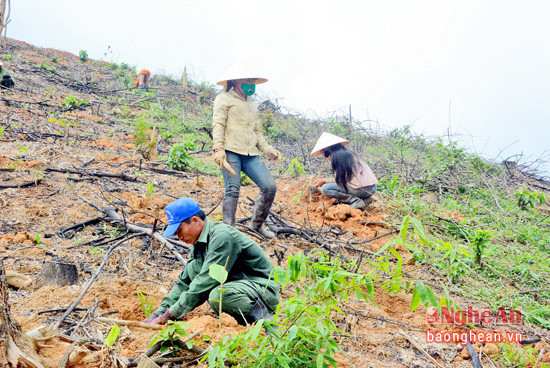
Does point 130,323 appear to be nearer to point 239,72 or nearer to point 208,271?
point 208,271

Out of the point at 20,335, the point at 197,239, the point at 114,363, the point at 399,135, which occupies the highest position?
the point at 399,135

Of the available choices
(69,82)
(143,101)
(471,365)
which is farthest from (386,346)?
(69,82)

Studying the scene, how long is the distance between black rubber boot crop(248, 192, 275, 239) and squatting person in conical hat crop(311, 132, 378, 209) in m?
1.56

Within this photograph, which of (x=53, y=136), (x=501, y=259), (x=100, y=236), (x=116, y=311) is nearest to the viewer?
(x=116, y=311)

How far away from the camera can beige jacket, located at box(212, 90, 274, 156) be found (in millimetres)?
3975

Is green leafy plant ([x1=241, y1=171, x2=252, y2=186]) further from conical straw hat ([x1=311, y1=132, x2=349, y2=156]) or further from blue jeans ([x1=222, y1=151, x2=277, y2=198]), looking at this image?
blue jeans ([x1=222, y1=151, x2=277, y2=198])

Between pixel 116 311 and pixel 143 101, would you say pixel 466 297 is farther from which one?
pixel 143 101

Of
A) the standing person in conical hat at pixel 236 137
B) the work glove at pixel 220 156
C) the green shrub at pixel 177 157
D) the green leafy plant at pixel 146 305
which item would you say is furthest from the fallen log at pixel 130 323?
the green shrub at pixel 177 157

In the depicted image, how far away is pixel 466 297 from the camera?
3.54m

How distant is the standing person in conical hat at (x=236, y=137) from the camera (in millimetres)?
3965

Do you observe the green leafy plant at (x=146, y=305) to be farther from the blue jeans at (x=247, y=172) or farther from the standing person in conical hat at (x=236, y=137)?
the blue jeans at (x=247, y=172)

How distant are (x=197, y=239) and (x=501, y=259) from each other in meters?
3.87

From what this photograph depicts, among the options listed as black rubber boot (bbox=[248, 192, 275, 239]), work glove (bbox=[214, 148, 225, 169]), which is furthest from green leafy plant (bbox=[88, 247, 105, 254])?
black rubber boot (bbox=[248, 192, 275, 239])

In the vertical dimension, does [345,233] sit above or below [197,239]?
below
